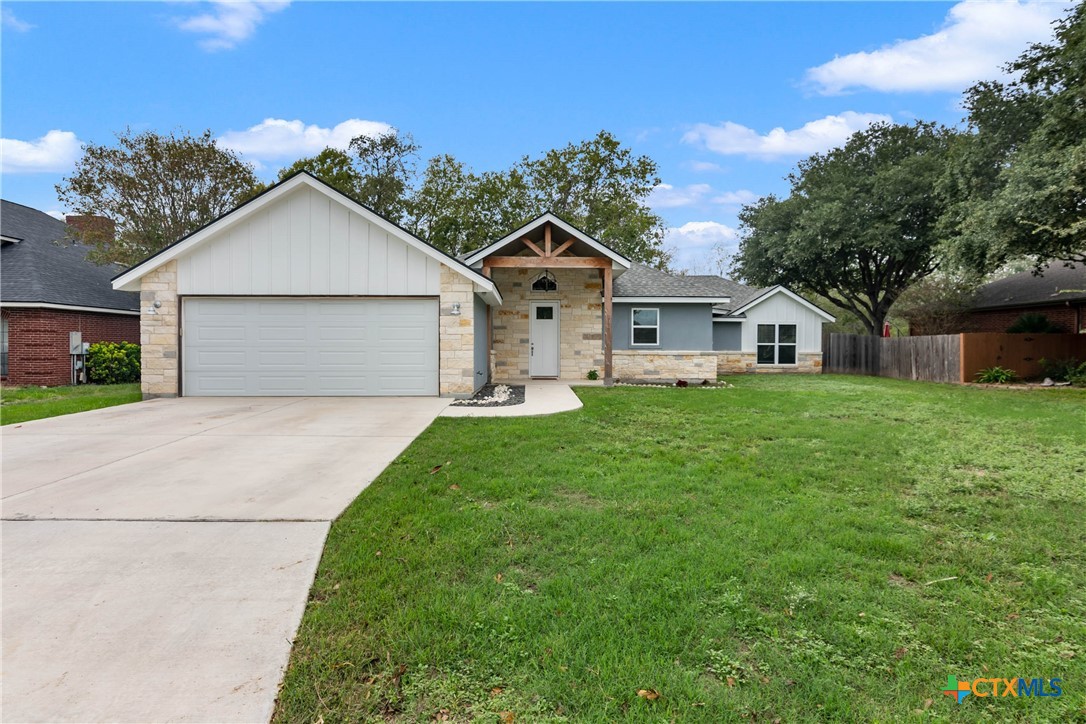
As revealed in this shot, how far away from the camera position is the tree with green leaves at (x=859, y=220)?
22375mm

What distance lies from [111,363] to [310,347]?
888 centimetres

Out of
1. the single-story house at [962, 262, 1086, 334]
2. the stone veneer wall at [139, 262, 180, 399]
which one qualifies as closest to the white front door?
the stone veneer wall at [139, 262, 180, 399]

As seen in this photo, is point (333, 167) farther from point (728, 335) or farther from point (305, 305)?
point (728, 335)

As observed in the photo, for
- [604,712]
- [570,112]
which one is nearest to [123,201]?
[570,112]

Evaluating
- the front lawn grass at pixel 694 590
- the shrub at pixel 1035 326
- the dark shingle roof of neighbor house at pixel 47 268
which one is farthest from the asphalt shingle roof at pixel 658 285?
the dark shingle roof of neighbor house at pixel 47 268

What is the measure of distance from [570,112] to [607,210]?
5373 mm

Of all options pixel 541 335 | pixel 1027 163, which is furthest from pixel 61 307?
pixel 1027 163

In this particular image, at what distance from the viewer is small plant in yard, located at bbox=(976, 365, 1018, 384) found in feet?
55.4

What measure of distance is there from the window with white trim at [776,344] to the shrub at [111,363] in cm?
2245

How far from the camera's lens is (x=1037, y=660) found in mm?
2486

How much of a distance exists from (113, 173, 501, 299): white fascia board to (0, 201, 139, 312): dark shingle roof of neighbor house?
6281 mm

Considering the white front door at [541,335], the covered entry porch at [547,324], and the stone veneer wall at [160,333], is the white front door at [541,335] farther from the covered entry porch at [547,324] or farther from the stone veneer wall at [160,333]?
the stone veneer wall at [160,333]

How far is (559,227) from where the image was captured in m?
14.6

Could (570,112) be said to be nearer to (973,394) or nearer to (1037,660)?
(973,394)
